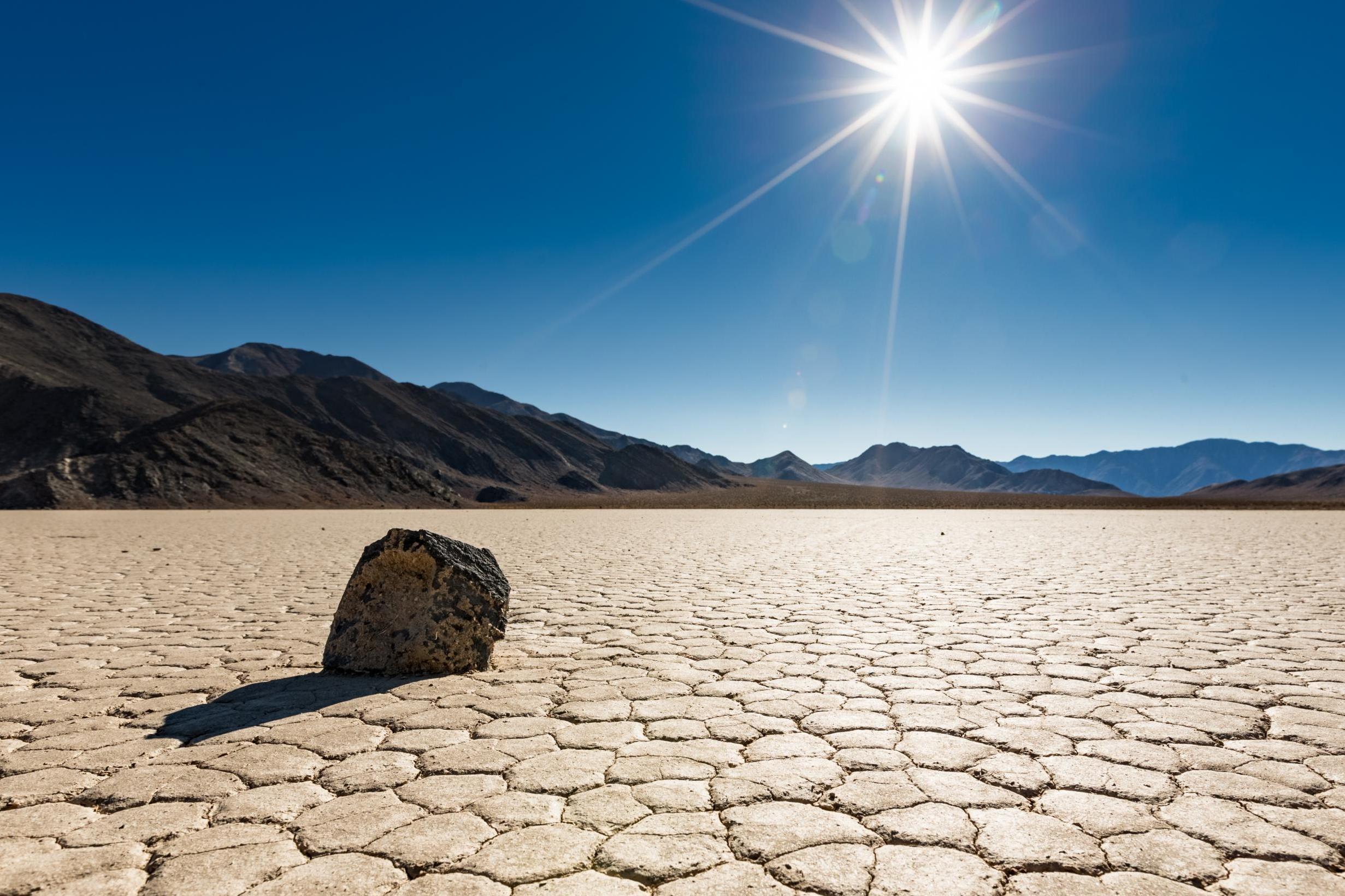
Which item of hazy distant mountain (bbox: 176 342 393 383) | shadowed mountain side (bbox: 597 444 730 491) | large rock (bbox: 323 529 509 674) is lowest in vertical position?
large rock (bbox: 323 529 509 674)

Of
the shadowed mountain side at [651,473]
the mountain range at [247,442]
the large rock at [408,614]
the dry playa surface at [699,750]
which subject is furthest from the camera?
the shadowed mountain side at [651,473]

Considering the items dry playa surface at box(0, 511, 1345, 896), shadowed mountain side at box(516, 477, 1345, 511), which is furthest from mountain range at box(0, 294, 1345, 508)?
dry playa surface at box(0, 511, 1345, 896)

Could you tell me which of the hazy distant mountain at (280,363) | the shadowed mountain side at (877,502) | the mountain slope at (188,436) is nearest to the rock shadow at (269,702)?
the shadowed mountain side at (877,502)

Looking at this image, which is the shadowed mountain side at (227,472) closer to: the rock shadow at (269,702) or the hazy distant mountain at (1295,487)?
the rock shadow at (269,702)

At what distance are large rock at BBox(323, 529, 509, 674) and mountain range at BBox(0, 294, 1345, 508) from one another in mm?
30672

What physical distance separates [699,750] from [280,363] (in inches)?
4643

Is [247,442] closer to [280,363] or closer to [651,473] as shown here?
[651,473]

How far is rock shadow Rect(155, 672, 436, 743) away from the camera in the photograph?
2943mm

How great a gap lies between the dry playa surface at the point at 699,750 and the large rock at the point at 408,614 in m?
0.17

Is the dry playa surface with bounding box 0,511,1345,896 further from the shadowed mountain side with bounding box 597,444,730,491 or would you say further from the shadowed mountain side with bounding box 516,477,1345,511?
the shadowed mountain side with bounding box 597,444,730,491

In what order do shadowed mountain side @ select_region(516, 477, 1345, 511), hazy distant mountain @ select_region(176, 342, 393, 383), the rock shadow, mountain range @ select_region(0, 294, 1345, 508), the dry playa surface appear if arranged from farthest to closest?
hazy distant mountain @ select_region(176, 342, 393, 383)
shadowed mountain side @ select_region(516, 477, 1345, 511)
mountain range @ select_region(0, 294, 1345, 508)
the rock shadow
the dry playa surface

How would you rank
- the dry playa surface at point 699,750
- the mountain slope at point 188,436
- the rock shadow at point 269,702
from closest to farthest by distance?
the dry playa surface at point 699,750 → the rock shadow at point 269,702 → the mountain slope at point 188,436

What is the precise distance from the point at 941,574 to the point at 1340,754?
5536 millimetres

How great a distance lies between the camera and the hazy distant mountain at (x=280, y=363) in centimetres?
9725
